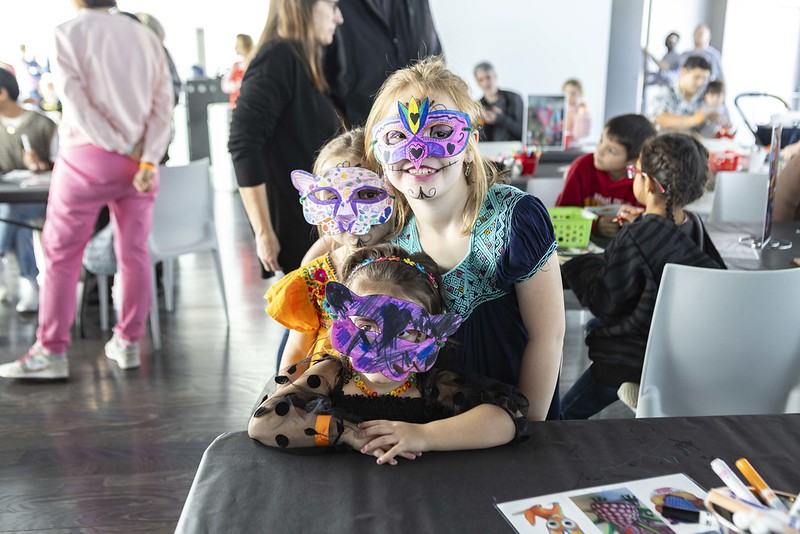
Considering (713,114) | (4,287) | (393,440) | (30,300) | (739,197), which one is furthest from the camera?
(713,114)

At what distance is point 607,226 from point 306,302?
1449mm

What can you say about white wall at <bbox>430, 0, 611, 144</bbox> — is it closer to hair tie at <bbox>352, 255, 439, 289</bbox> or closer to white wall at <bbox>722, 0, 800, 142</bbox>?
white wall at <bbox>722, 0, 800, 142</bbox>

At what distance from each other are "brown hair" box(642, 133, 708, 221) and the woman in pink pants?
1.94 metres

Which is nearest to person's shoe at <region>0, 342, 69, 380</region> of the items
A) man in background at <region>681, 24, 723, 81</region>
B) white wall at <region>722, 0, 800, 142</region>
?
man in background at <region>681, 24, 723, 81</region>

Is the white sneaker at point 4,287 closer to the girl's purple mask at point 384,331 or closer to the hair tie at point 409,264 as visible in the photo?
the hair tie at point 409,264

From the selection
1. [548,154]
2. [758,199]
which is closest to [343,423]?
[758,199]

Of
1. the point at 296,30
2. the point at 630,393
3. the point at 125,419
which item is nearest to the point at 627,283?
the point at 630,393

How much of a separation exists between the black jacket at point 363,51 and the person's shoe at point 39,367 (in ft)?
5.53

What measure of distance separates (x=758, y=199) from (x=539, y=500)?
282cm

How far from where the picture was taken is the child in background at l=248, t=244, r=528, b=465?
1087 mm

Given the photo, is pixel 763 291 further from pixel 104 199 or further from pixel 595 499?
pixel 104 199

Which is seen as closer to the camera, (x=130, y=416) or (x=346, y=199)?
(x=346, y=199)

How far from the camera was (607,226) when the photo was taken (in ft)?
8.43

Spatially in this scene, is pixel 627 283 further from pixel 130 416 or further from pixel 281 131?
pixel 130 416
